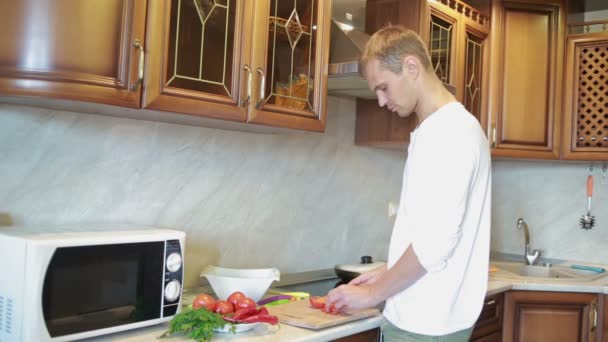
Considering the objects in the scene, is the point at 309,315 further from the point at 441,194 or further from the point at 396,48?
the point at 396,48

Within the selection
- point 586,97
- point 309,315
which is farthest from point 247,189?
point 586,97

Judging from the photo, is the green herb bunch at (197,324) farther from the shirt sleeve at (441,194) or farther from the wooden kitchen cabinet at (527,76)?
the wooden kitchen cabinet at (527,76)

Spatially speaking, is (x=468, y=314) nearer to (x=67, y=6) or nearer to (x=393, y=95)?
(x=393, y=95)

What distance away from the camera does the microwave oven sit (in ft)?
4.16

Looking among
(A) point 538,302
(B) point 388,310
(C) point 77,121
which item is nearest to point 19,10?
(C) point 77,121

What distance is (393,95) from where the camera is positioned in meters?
1.66

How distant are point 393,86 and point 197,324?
80 centimetres

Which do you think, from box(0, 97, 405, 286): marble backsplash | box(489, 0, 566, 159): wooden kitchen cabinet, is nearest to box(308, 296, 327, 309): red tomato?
box(0, 97, 405, 286): marble backsplash

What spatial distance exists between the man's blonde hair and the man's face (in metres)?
0.02

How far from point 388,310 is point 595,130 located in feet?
6.25

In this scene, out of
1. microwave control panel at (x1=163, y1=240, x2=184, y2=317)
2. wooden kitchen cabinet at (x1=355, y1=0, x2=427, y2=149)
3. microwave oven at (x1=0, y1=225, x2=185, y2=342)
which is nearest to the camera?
microwave oven at (x1=0, y1=225, x2=185, y2=342)

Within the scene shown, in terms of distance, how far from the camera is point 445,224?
57.3 inches

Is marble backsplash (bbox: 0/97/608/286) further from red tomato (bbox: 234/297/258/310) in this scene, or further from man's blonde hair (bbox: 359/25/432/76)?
man's blonde hair (bbox: 359/25/432/76)

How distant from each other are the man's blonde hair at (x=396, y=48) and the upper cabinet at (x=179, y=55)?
0.37m
